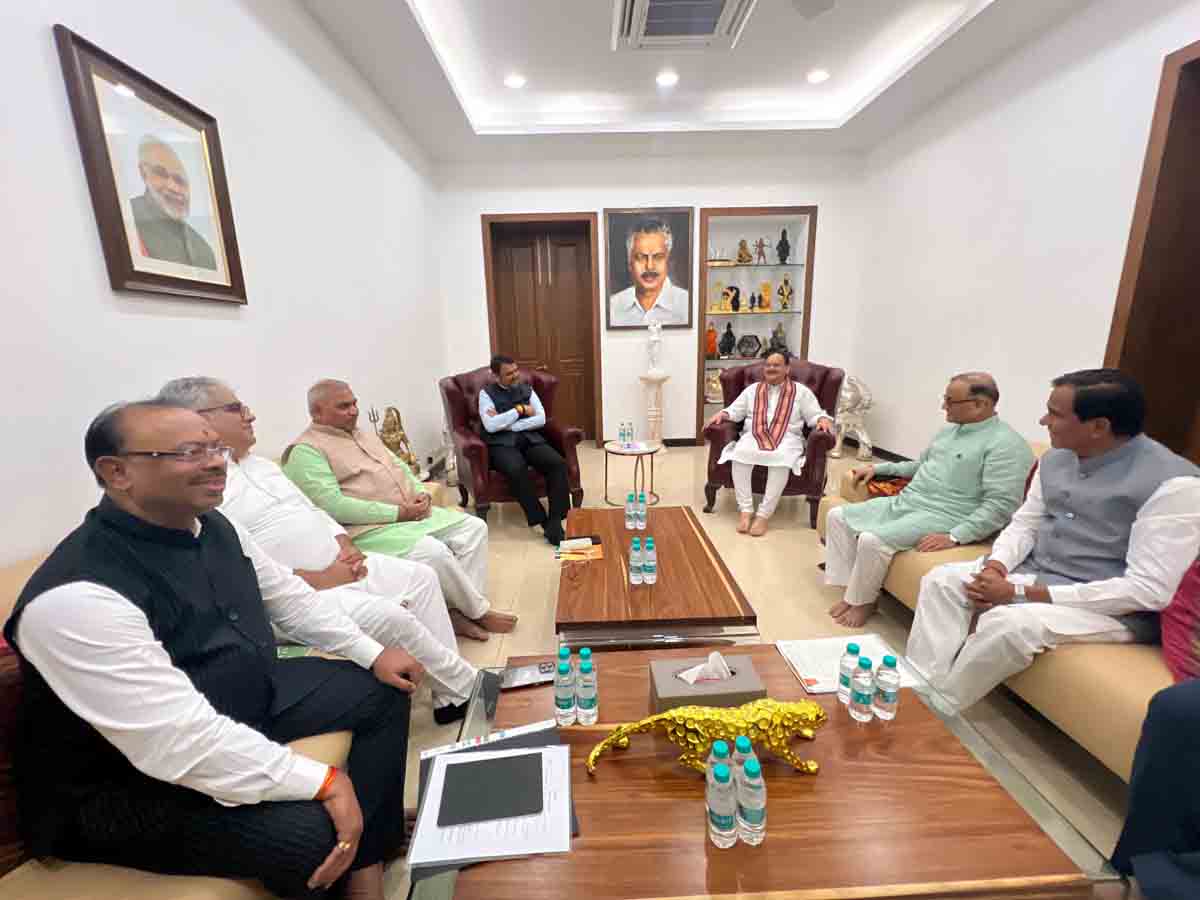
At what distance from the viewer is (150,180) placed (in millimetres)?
1607

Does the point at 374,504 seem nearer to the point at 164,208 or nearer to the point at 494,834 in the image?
the point at 164,208

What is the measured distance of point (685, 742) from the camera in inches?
40.3

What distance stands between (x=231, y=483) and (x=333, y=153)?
2145mm

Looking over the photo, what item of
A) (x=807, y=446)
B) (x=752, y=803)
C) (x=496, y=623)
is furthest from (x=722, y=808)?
(x=807, y=446)

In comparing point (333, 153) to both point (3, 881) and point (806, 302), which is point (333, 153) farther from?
point (806, 302)

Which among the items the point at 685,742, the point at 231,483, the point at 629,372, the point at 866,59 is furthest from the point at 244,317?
the point at 866,59

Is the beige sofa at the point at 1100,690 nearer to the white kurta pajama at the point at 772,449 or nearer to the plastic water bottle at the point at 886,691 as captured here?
the plastic water bottle at the point at 886,691

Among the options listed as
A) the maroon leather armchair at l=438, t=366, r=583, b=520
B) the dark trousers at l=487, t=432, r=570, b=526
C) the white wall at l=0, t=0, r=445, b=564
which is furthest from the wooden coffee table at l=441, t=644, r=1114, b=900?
the maroon leather armchair at l=438, t=366, r=583, b=520

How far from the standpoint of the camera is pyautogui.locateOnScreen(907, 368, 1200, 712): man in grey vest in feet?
4.38

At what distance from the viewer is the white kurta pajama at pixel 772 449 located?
320 centimetres

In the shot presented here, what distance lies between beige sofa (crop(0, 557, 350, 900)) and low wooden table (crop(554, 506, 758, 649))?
0.97m

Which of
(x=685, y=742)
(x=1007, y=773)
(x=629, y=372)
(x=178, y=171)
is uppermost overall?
(x=178, y=171)

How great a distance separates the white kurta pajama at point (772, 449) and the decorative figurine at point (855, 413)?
1612 mm

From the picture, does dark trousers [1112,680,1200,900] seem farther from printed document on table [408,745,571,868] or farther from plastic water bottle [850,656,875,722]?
printed document on table [408,745,571,868]
